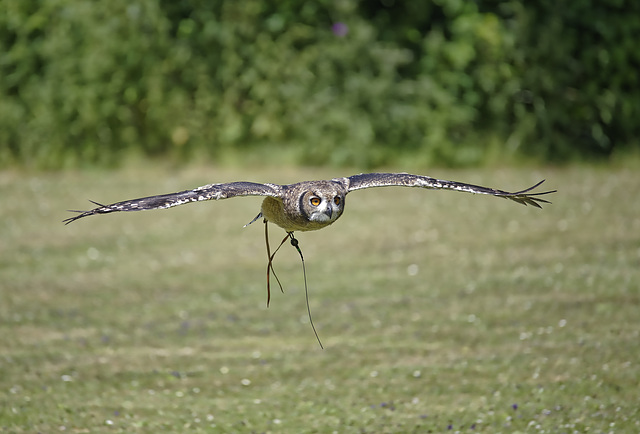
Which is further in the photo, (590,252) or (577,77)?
(577,77)

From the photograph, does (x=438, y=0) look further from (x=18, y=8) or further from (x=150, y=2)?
(x=18, y=8)

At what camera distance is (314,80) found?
15250mm

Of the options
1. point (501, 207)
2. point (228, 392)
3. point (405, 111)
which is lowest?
point (228, 392)

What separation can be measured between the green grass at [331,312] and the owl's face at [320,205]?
2041 mm

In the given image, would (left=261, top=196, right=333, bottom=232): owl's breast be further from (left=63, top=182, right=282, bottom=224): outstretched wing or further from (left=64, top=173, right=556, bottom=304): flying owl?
(left=63, top=182, right=282, bottom=224): outstretched wing

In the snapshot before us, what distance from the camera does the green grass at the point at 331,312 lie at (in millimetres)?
7047

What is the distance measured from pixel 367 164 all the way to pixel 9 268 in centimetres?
576

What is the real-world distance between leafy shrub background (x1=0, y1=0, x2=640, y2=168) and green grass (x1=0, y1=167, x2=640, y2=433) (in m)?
0.58

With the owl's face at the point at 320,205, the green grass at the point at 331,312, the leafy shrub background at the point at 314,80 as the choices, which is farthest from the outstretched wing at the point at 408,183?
the leafy shrub background at the point at 314,80

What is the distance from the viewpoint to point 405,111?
15352mm

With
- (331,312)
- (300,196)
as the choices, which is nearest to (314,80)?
(331,312)

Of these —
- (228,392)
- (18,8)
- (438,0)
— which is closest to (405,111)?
(438,0)

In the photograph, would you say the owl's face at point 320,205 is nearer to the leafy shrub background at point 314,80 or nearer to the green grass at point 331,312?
the green grass at point 331,312

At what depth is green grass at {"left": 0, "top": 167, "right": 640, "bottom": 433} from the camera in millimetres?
7047
